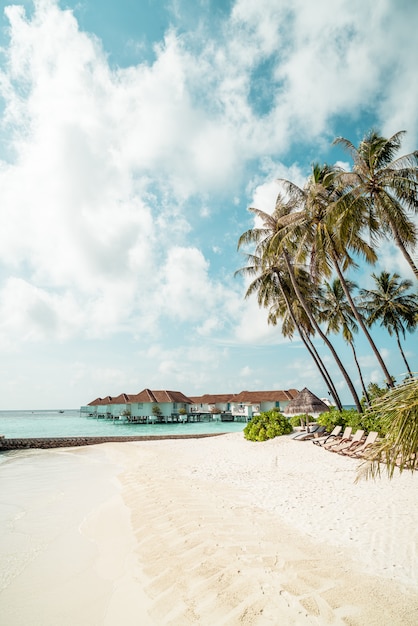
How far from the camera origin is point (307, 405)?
19578mm

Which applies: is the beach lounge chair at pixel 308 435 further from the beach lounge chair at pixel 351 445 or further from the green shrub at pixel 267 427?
the beach lounge chair at pixel 351 445

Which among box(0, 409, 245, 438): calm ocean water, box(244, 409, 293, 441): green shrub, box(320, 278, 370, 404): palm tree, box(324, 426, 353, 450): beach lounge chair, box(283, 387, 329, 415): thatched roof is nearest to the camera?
box(324, 426, 353, 450): beach lounge chair

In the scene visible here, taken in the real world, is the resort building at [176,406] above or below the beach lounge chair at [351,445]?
above

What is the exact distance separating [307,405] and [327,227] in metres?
10.5

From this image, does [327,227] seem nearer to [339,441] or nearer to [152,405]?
[339,441]

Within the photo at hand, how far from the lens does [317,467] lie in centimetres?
1091

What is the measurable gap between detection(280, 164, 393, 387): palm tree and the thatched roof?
15.7 ft

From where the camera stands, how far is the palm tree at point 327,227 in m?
13.3

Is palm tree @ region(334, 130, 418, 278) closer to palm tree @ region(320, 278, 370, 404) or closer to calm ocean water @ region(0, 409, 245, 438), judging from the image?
palm tree @ region(320, 278, 370, 404)

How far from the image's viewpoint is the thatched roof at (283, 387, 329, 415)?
1928 centimetres

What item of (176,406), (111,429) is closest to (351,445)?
(111,429)

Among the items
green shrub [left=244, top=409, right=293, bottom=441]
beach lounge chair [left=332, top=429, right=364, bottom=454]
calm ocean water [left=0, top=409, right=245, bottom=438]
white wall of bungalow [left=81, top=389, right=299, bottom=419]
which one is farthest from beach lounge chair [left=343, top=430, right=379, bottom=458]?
white wall of bungalow [left=81, top=389, right=299, bottom=419]

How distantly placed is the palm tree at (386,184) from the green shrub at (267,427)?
33.0ft

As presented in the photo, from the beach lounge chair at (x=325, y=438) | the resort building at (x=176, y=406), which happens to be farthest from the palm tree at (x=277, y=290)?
the resort building at (x=176, y=406)
